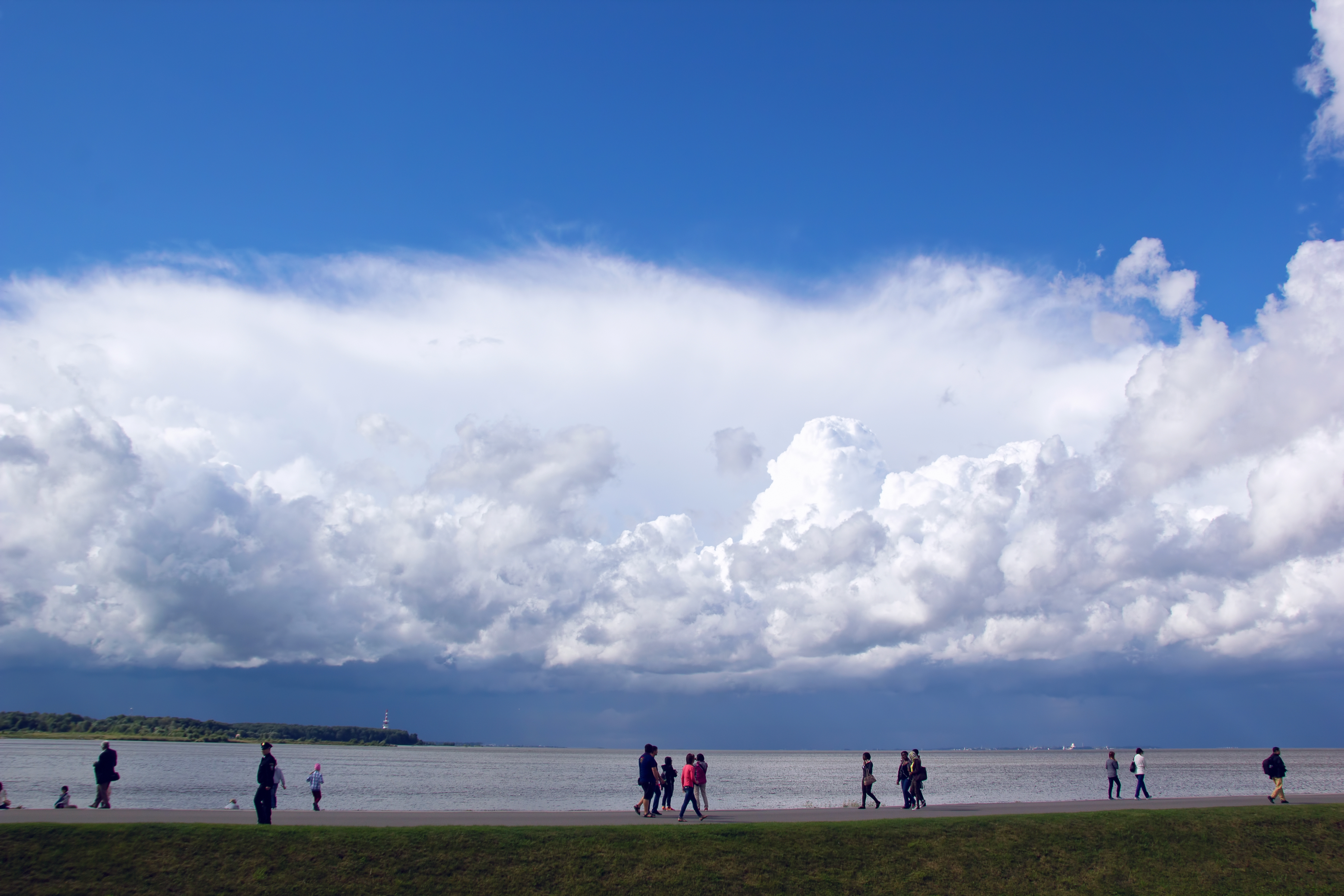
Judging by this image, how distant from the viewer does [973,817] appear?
28.8m

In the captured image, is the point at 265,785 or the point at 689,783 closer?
the point at 265,785

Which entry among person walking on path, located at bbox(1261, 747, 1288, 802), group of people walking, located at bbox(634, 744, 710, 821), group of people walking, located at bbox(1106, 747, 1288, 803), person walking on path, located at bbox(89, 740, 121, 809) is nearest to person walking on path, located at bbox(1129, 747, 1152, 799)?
group of people walking, located at bbox(1106, 747, 1288, 803)

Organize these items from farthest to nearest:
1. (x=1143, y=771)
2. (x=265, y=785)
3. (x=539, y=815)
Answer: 1. (x=1143, y=771)
2. (x=539, y=815)
3. (x=265, y=785)

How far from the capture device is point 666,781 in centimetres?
3097

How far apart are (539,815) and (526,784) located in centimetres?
6756

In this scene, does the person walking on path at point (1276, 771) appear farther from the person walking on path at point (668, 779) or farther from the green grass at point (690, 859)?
the person walking on path at point (668, 779)

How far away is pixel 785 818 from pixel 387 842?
1372cm

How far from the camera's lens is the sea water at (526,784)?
57.6m

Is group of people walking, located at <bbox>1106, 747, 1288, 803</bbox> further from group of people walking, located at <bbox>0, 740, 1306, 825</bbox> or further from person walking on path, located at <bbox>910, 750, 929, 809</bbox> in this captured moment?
person walking on path, located at <bbox>910, 750, 929, 809</bbox>

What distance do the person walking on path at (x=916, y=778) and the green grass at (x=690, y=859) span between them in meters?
5.58

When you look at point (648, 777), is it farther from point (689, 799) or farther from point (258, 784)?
point (258, 784)

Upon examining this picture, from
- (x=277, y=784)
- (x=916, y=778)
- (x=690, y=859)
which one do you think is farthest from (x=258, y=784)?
(x=916, y=778)

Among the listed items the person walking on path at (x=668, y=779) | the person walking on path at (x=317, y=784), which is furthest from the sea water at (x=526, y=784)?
the person walking on path at (x=668, y=779)

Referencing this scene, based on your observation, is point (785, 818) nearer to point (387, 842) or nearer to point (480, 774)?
point (387, 842)
